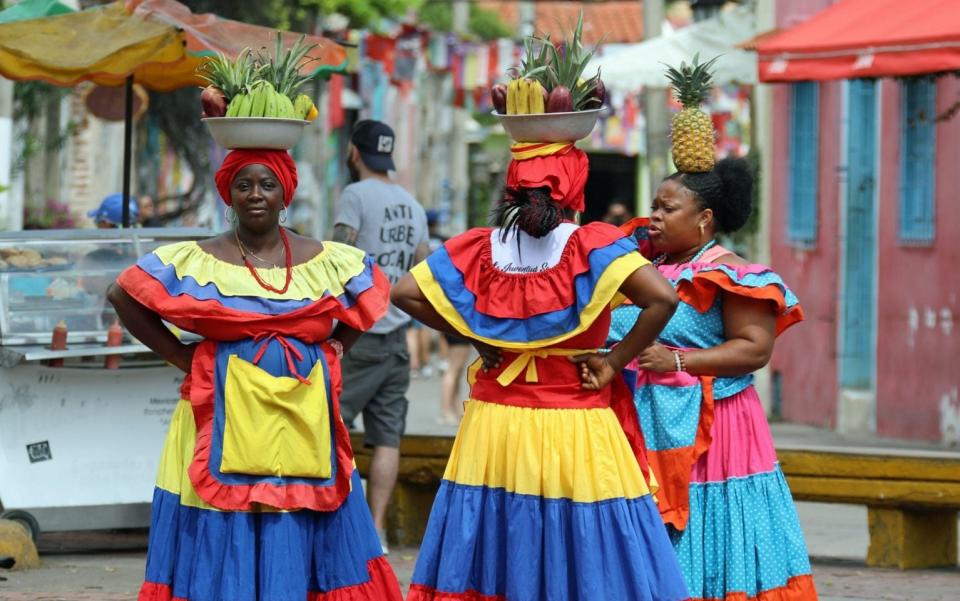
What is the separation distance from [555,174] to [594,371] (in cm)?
62

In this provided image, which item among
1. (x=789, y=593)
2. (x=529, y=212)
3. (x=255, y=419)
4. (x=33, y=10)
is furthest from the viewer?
(x=33, y=10)

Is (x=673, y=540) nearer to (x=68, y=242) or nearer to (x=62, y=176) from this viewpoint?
(x=68, y=242)

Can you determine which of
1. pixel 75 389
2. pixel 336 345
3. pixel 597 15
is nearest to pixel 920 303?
pixel 75 389

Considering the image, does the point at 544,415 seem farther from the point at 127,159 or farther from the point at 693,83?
the point at 127,159

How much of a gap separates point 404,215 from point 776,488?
11.0 feet

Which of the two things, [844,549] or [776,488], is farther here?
[844,549]

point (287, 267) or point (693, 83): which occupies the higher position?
point (693, 83)

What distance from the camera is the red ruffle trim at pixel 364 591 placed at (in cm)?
603

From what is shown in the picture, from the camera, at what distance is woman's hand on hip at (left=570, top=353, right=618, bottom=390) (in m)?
5.86

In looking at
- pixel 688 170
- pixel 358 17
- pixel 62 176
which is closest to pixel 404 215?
pixel 688 170

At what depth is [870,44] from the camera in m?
12.1

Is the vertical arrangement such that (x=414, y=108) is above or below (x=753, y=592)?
above

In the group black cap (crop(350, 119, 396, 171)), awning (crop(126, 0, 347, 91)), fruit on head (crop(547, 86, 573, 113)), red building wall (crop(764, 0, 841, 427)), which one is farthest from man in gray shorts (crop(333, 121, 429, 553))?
red building wall (crop(764, 0, 841, 427))

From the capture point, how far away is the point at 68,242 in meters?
8.94
